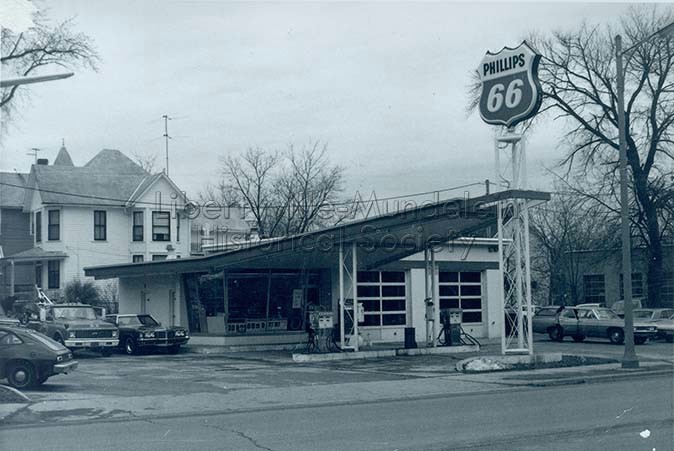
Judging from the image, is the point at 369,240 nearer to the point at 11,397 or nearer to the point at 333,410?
the point at 333,410

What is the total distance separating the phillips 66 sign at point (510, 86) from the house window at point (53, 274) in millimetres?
33402

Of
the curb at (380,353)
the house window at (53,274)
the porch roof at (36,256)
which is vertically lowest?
the curb at (380,353)

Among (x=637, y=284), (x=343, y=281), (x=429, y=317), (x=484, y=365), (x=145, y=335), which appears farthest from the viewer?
(x=637, y=284)

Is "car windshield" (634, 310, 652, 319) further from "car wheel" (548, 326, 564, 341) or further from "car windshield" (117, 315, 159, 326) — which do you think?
"car windshield" (117, 315, 159, 326)

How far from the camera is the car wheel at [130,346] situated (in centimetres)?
3049

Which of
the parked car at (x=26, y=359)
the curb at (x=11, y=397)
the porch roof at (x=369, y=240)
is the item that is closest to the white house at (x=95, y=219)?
the porch roof at (x=369, y=240)

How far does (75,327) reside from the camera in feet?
94.8

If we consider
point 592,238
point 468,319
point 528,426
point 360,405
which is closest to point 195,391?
point 360,405

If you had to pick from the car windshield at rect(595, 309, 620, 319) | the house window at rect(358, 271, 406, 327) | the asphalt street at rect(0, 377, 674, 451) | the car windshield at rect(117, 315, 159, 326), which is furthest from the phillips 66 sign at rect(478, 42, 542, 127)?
the car windshield at rect(595, 309, 620, 319)

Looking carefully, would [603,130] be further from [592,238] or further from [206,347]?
[206,347]

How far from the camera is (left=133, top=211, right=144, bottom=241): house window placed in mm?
53219

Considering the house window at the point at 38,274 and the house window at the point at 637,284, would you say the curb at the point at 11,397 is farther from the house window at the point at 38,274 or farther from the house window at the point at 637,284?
the house window at the point at 637,284

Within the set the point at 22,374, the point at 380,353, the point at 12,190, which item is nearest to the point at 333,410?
the point at 22,374

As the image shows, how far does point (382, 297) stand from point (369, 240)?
8716 millimetres
